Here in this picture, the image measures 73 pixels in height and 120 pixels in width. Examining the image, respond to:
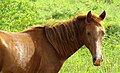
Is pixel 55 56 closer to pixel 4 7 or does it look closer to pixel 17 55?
pixel 17 55

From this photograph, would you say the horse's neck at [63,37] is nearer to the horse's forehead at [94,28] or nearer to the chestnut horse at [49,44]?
the chestnut horse at [49,44]

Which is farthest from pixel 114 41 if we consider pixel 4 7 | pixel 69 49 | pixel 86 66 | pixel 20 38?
pixel 20 38

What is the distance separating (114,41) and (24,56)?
5.51m

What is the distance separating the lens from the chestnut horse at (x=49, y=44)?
535 centimetres

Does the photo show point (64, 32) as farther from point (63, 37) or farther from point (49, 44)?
point (49, 44)

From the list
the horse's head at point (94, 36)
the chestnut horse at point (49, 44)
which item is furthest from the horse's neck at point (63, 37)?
the horse's head at point (94, 36)

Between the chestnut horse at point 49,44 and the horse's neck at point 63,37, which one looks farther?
the horse's neck at point 63,37

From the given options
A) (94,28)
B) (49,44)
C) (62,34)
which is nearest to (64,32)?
(62,34)

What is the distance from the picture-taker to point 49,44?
19.5 feet

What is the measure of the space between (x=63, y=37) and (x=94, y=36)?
24.5 inches

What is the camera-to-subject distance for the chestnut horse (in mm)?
5348

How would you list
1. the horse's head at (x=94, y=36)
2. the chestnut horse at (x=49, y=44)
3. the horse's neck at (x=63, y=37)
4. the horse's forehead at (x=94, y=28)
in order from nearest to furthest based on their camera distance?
the chestnut horse at (x=49, y=44), the horse's head at (x=94, y=36), the horse's forehead at (x=94, y=28), the horse's neck at (x=63, y=37)

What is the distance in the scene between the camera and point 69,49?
6164mm

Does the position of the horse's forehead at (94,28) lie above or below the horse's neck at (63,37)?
above
